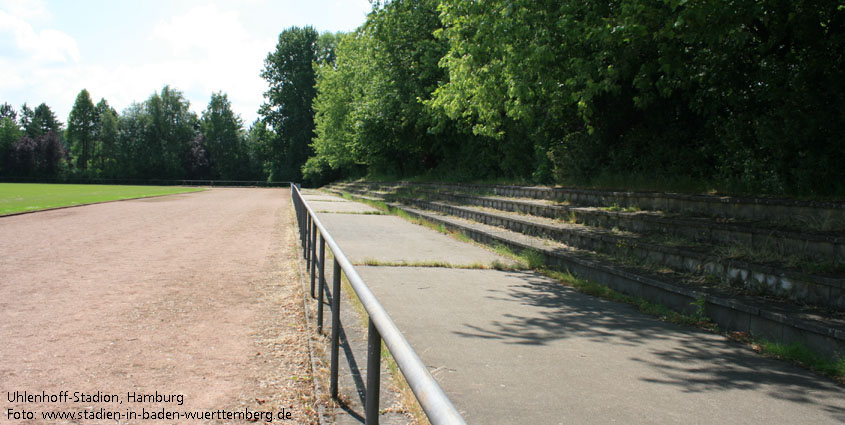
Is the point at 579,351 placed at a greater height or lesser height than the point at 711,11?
lesser

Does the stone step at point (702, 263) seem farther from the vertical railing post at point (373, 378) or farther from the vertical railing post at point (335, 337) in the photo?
the vertical railing post at point (373, 378)

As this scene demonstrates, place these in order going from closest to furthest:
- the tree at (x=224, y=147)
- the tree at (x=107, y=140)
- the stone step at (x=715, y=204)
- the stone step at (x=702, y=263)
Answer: the stone step at (x=702, y=263), the stone step at (x=715, y=204), the tree at (x=224, y=147), the tree at (x=107, y=140)

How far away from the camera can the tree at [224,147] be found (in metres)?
74.5

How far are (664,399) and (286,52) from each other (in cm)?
6719

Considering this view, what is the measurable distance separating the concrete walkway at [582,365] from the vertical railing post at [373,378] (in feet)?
3.79

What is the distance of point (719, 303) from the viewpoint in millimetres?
4945

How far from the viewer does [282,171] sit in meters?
64.3

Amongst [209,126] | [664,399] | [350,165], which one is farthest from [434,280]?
[209,126]

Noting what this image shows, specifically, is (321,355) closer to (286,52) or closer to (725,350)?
(725,350)

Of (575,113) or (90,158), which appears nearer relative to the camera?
(575,113)

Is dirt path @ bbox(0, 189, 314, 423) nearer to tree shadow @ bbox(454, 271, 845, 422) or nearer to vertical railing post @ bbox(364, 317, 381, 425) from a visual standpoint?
vertical railing post @ bbox(364, 317, 381, 425)

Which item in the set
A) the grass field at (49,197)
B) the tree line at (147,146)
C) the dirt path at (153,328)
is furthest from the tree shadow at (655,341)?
the tree line at (147,146)

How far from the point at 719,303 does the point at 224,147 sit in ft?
256

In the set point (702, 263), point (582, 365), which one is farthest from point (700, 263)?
point (582, 365)
